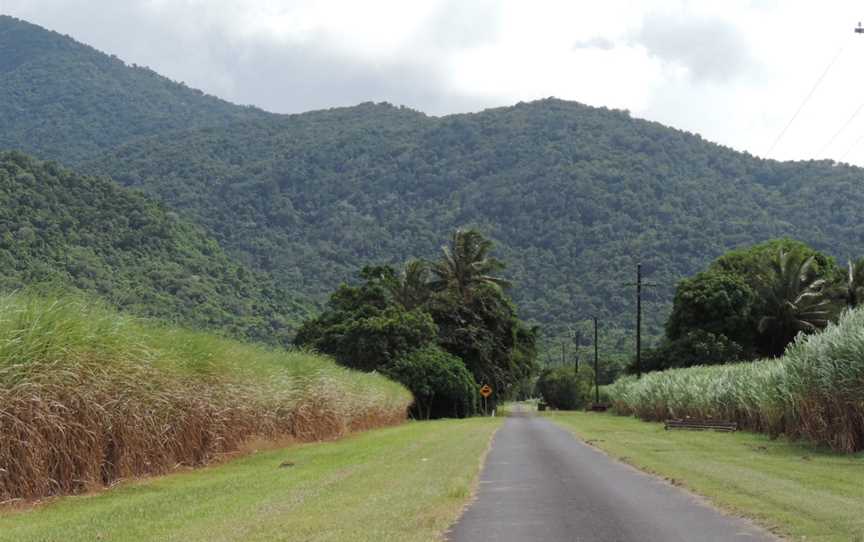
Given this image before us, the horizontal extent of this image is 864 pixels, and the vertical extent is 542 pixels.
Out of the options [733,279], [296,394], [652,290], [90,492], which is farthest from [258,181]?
[90,492]

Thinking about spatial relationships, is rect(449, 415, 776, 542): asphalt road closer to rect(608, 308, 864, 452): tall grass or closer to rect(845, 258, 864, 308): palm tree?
rect(608, 308, 864, 452): tall grass

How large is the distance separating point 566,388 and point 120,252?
231 feet

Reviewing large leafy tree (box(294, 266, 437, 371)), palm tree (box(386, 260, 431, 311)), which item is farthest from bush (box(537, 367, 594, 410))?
large leafy tree (box(294, 266, 437, 371))

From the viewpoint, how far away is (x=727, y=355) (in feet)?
238

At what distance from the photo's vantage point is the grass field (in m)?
10.8

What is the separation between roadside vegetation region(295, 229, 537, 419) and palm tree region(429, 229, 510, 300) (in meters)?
0.09

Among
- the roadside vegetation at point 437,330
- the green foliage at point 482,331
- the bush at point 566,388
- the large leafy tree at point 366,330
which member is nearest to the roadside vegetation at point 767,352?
the green foliage at point 482,331

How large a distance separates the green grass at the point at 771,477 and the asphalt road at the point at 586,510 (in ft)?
1.54

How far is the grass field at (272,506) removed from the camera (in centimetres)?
1084

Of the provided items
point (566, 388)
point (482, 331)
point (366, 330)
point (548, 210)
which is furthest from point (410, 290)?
point (548, 210)

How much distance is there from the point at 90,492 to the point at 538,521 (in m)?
8.04

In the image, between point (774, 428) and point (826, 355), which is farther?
point (774, 428)

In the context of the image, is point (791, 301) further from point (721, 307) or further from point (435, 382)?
point (435, 382)

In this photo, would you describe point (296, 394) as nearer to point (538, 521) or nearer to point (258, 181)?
point (538, 521)
